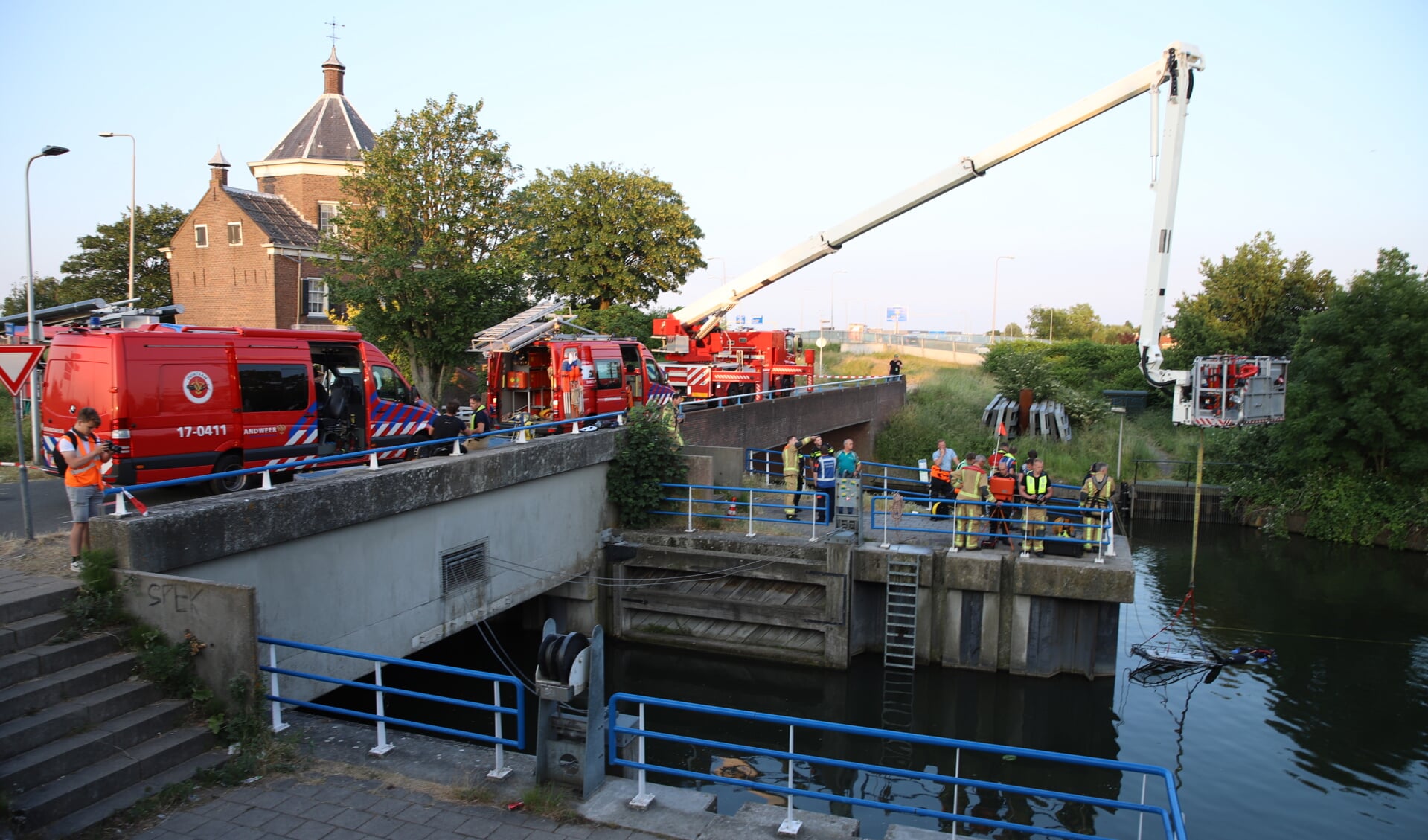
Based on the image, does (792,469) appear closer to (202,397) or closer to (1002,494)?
(1002,494)

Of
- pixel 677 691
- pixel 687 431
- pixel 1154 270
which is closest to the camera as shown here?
pixel 677 691

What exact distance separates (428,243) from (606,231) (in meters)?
17.6

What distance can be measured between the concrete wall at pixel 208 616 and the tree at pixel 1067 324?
87322mm

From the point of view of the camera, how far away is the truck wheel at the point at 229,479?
A: 39.5ft

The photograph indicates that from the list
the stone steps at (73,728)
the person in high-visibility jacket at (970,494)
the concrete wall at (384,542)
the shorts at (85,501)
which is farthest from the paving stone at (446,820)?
the person in high-visibility jacket at (970,494)

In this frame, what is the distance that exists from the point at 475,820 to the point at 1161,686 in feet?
42.5

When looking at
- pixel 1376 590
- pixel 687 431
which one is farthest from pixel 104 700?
pixel 1376 590

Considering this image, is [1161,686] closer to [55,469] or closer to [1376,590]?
[1376,590]

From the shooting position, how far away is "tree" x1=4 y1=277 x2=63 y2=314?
146 feet

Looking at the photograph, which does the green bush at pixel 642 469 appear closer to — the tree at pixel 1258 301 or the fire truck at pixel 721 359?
the fire truck at pixel 721 359

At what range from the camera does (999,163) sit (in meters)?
21.8

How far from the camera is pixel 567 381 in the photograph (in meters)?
18.8

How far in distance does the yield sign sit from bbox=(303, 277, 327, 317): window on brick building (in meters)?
31.2

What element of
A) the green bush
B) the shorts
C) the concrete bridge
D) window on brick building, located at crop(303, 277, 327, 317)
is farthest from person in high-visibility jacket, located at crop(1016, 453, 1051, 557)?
window on brick building, located at crop(303, 277, 327, 317)
